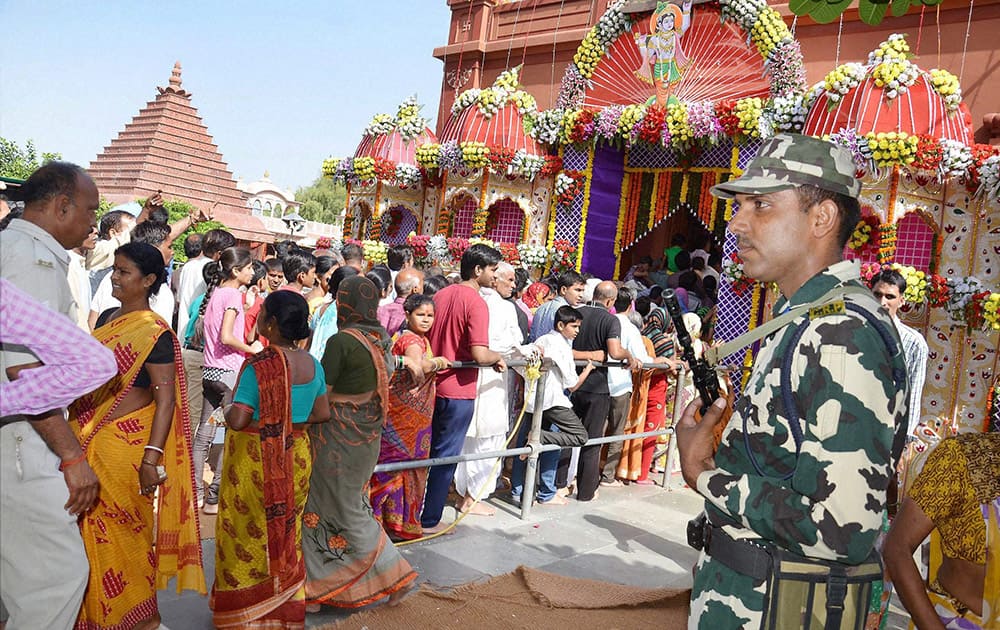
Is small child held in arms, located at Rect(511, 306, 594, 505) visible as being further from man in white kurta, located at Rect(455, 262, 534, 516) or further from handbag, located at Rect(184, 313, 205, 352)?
handbag, located at Rect(184, 313, 205, 352)

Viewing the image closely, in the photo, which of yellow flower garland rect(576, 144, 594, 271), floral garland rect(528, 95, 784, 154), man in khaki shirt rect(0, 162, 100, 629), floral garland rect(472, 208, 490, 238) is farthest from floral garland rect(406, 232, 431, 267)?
man in khaki shirt rect(0, 162, 100, 629)

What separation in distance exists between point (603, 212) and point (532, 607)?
11180 millimetres

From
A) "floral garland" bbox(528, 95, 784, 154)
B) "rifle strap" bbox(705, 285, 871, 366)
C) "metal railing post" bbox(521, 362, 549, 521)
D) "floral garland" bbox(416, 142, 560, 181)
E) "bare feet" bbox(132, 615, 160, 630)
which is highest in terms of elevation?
"floral garland" bbox(528, 95, 784, 154)

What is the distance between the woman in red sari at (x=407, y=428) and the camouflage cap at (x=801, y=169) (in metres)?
3.03

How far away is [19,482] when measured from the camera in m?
2.54

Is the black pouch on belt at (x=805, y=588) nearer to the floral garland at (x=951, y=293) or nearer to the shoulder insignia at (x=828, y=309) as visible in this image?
the shoulder insignia at (x=828, y=309)

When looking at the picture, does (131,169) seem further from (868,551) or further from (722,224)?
(868,551)

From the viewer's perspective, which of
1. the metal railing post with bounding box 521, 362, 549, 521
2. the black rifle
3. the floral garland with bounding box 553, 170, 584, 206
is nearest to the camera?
the black rifle

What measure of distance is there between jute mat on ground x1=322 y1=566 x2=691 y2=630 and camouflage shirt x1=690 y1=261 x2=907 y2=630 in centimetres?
229

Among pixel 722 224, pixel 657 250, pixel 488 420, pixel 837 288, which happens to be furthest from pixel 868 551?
pixel 657 250

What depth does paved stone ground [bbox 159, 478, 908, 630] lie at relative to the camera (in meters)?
4.42

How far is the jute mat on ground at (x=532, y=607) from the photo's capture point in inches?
153

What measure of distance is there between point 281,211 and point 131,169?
21829mm

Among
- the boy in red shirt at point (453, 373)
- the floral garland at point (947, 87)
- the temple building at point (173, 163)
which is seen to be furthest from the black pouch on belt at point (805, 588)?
the temple building at point (173, 163)
